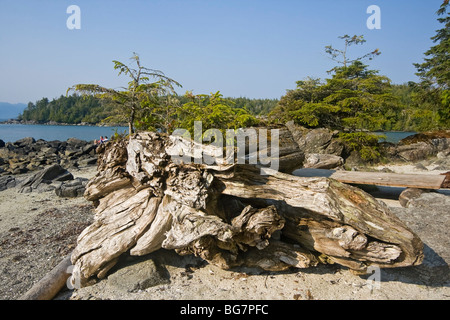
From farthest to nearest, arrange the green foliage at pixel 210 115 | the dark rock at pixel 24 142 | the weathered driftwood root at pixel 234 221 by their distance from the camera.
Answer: the dark rock at pixel 24 142
the green foliage at pixel 210 115
the weathered driftwood root at pixel 234 221

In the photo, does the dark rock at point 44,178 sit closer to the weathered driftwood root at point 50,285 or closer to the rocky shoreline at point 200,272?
the rocky shoreline at point 200,272

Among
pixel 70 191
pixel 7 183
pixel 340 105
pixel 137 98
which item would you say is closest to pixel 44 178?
pixel 7 183

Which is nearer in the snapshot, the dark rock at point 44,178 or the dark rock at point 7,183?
the dark rock at point 44,178

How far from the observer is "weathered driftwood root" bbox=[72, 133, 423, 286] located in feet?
13.2

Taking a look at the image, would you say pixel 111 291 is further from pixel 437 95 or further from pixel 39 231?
pixel 437 95

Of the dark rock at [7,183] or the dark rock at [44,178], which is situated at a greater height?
the dark rock at [44,178]

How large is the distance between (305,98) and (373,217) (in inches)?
635

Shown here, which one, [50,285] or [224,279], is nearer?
[50,285]

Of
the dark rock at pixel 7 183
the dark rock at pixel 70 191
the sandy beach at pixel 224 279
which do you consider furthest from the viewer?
the dark rock at pixel 7 183

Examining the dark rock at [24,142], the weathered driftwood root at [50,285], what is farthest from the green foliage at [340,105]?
the dark rock at [24,142]

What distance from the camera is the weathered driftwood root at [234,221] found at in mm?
4027

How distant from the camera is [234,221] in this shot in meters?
4.35

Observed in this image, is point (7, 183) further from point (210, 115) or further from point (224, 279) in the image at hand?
point (224, 279)

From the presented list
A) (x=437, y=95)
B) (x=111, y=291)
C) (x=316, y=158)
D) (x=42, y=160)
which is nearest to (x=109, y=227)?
(x=111, y=291)
